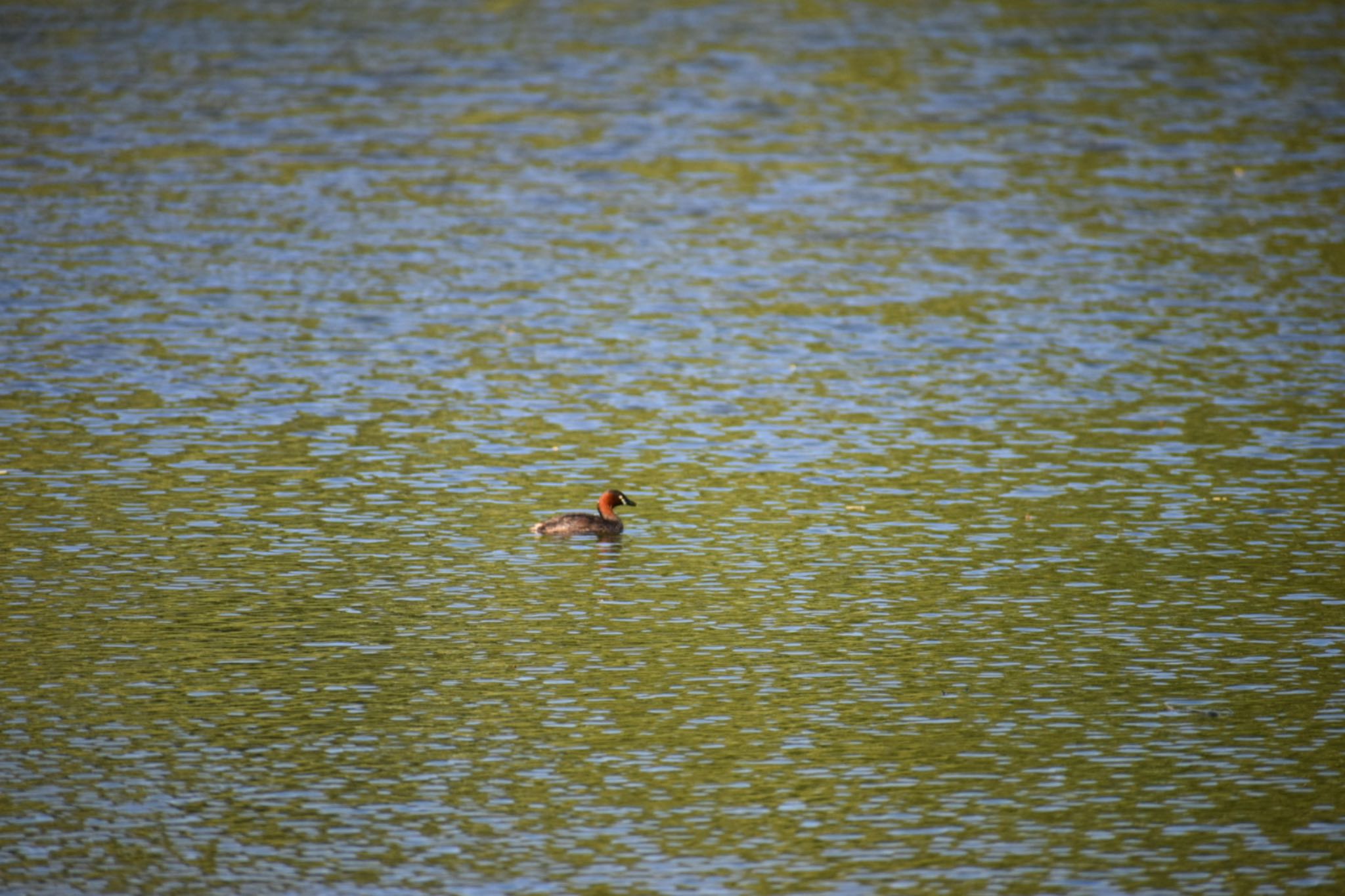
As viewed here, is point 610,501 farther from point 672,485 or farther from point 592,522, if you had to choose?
point 672,485

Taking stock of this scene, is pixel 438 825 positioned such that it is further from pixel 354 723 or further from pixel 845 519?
pixel 845 519

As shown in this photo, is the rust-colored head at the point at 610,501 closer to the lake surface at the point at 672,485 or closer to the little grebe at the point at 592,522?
the little grebe at the point at 592,522

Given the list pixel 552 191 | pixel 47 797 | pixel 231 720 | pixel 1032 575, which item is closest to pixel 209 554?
pixel 231 720

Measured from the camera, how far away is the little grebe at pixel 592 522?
20.1 metres

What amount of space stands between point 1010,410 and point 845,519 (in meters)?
5.32

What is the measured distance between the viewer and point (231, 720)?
50.2 ft

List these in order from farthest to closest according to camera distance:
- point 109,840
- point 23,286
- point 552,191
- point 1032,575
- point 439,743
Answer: point 552,191, point 23,286, point 1032,575, point 439,743, point 109,840

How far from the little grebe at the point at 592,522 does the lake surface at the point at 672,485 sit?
23 cm

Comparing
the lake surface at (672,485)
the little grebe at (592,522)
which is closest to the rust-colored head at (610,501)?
the little grebe at (592,522)

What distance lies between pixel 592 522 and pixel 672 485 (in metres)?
2.66

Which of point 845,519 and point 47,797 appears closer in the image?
point 47,797

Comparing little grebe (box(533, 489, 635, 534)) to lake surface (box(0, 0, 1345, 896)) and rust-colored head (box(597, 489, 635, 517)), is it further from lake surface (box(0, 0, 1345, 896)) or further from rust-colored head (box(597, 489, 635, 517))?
lake surface (box(0, 0, 1345, 896))

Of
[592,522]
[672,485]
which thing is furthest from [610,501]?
[672,485]

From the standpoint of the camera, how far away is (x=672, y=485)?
2264cm
